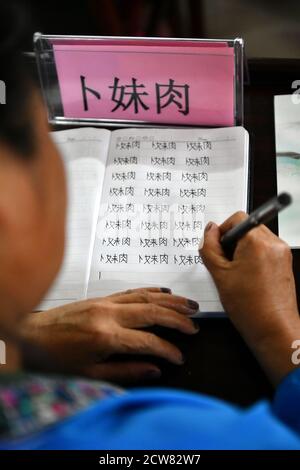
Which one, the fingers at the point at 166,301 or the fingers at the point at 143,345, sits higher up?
the fingers at the point at 166,301

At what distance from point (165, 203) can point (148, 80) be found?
16cm

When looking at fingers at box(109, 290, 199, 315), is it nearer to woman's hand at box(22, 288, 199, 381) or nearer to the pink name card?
woman's hand at box(22, 288, 199, 381)

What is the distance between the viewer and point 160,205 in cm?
82

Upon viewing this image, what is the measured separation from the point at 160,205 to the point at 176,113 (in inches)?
5.4

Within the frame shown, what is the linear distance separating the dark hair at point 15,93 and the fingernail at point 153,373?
34 centimetres

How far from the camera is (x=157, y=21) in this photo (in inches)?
49.5

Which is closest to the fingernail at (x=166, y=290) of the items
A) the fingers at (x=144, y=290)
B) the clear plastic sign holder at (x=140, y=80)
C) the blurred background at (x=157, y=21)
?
the fingers at (x=144, y=290)

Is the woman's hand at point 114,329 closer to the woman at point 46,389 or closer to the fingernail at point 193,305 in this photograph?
the fingernail at point 193,305

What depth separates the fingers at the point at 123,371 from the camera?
0.68 metres

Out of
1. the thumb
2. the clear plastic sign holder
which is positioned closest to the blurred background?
the clear plastic sign holder

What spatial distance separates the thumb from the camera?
2.35ft

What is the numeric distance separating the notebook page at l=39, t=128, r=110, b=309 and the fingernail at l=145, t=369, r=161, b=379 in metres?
0.12

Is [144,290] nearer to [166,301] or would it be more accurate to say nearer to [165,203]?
[166,301]

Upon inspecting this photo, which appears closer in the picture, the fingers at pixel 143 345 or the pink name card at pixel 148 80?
the fingers at pixel 143 345
